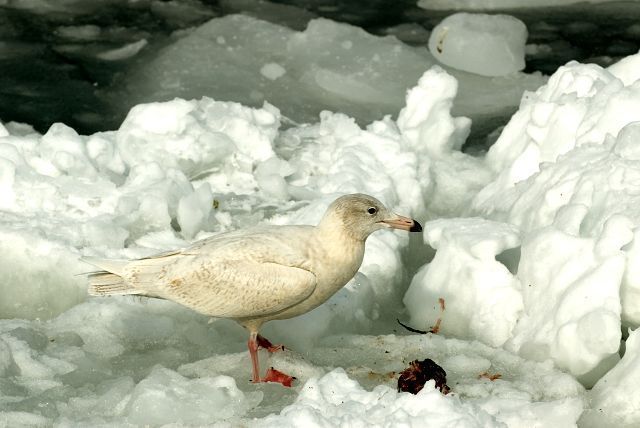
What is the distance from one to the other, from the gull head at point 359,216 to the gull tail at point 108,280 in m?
0.88

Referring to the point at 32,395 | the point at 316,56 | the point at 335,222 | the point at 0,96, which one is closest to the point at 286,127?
the point at 316,56

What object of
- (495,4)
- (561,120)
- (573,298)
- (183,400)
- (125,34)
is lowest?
(125,34)

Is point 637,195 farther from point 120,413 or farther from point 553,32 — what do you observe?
point 553,32

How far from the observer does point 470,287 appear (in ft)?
16.1

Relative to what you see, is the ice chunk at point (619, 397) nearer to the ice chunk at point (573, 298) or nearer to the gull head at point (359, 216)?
the ice chunk at point (573, 298)

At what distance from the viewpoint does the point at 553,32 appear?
8.85 metres

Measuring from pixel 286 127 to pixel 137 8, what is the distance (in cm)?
303

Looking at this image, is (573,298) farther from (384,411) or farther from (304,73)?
(304,73)

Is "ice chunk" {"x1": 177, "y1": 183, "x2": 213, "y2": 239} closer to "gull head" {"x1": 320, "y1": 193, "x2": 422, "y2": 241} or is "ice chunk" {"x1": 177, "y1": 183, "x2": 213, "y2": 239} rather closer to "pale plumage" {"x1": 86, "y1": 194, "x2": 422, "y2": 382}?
"pale plumage" {"x1": 86, "y1": 194, "x2": 422, "y2": 382}

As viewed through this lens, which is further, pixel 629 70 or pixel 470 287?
pixel 629 70

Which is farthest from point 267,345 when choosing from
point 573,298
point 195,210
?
point 573,298

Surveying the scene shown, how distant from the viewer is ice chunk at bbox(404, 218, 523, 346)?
4777 mm

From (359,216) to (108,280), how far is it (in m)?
1.10

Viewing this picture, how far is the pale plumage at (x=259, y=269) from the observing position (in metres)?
4.37
